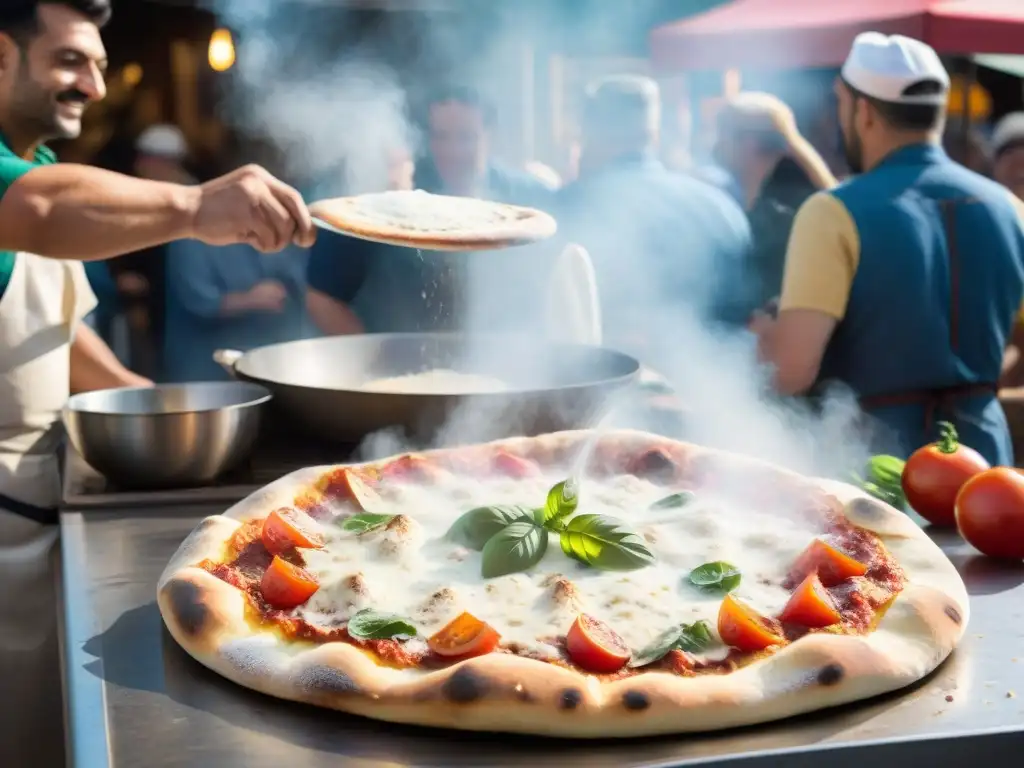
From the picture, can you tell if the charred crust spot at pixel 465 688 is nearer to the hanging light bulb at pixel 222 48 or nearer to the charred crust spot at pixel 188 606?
the charred crust spot at pixel 188 606

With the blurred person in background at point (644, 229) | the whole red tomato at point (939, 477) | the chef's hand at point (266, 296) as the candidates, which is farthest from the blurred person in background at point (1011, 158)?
the whole red tomato at point (939, 477)

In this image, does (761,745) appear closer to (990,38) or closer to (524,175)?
(524,175)

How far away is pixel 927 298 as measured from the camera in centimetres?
376

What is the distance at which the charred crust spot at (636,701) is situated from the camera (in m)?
1.54

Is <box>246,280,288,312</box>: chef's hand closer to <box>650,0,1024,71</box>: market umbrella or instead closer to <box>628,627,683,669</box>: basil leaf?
<box>650,0,1024,71</box>: market umbrella

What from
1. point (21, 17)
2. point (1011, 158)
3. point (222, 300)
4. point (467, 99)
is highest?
point (21, 17)

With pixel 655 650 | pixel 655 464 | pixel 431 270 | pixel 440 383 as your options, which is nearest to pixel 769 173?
pixel 431 270

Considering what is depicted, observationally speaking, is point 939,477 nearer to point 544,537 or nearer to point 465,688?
point 544,537

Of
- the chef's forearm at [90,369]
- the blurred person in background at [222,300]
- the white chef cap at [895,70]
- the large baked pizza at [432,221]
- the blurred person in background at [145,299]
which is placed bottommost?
the blurred person in background at [145,299]

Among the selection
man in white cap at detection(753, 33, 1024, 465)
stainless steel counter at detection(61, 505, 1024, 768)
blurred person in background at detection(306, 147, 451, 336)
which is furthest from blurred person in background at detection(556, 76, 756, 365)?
stainless steel counter at detection(61, 505, 1024, 768)

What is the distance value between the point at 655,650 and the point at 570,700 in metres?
0.22

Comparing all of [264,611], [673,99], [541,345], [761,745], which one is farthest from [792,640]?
[673,99]

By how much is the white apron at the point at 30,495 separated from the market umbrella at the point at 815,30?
192 inches

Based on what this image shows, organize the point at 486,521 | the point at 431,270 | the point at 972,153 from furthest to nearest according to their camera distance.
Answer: the point at 972,153, the point at 431,270, the point at 486,521
